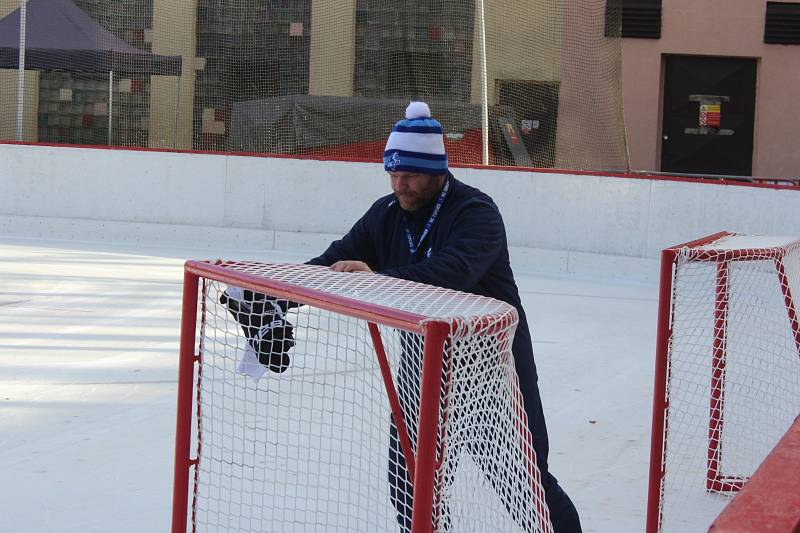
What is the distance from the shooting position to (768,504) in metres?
1.05

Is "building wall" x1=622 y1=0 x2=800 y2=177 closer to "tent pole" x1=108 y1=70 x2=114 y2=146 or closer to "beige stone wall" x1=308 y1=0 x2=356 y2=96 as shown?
"beige stone wall" x1=308 y1=0 x2=356 y2=96

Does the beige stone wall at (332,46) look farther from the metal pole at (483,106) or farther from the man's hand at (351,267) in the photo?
the man's hand at (351,267)

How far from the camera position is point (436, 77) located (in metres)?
14.4

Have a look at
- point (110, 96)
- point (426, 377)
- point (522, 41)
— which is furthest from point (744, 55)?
point (426, 377)

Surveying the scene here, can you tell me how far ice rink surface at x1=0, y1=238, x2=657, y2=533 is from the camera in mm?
3584

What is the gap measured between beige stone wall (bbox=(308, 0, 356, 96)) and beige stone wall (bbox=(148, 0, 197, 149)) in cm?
162

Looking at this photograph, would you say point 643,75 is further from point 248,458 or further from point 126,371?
point 248,458

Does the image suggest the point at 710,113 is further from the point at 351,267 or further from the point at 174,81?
the point at 351,267

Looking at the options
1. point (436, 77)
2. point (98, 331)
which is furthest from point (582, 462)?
point (436, 77)

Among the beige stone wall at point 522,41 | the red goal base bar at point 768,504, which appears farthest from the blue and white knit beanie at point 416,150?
the beige stone wall at point 522,41

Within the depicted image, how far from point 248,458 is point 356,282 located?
1680 millimetres

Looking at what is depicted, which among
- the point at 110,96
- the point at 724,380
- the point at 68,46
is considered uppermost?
the point at 68,46

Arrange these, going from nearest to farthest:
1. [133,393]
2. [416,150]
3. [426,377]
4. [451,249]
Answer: [426,377], [451,249], [416,150], [133,393]

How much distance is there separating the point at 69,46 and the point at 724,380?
11857mm
